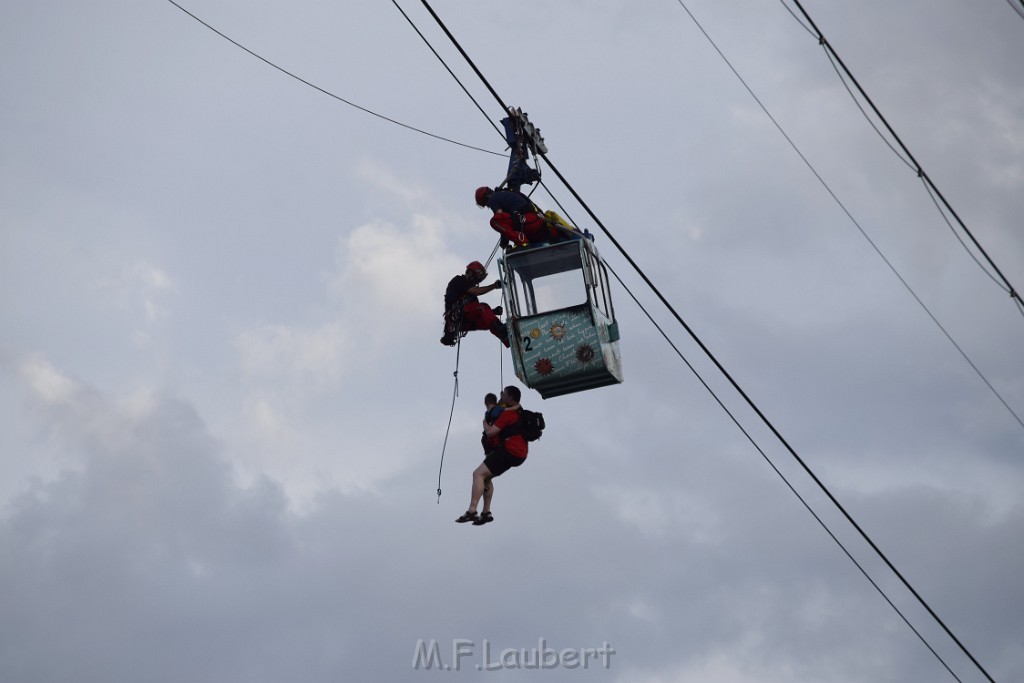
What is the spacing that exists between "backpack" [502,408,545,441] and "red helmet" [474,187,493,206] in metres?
2.66

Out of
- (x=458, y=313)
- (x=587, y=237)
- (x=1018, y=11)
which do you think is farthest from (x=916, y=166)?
(x=458, y=313)

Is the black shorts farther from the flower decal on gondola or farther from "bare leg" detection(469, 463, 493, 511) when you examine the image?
the flower decal on gondola

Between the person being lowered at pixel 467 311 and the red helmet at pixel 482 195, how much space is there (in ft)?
2.46

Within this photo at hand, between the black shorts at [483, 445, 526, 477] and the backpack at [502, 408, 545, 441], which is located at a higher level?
the backpack at [502, 408, 545, 441]

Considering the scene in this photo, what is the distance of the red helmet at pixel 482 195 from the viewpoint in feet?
69.9

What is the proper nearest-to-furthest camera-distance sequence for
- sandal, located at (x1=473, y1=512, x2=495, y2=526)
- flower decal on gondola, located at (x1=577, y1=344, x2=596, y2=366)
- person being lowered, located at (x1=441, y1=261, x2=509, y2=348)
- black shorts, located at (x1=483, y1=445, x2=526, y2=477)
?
flower decal on gondola, located at (x1=577, y1=344, x2=596, y2=366)
sandal, located at (x1=473, y1=512, x2=495, y2=526)
black shorts, located at (x1=483, y1=445, x2=526, y2=477)
person being lowered, located at (x1=441, y1=261, x2=509, y2=348)

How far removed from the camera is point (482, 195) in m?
21.3

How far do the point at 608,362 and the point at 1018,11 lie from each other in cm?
830

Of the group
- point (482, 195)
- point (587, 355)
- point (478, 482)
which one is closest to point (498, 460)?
point (478, 482)

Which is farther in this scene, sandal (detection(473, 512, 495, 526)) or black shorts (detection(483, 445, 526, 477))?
black shorts (detection(483, 445, 526, 477))

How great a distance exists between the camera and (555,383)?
20.3 m

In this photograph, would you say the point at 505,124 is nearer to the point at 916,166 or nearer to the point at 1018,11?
A: the point at 916,166

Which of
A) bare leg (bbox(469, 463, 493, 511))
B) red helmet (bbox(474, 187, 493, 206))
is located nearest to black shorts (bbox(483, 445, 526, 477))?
bare leg (bbox(469, 463, 493, 511))

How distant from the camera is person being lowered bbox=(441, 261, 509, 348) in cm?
2134
